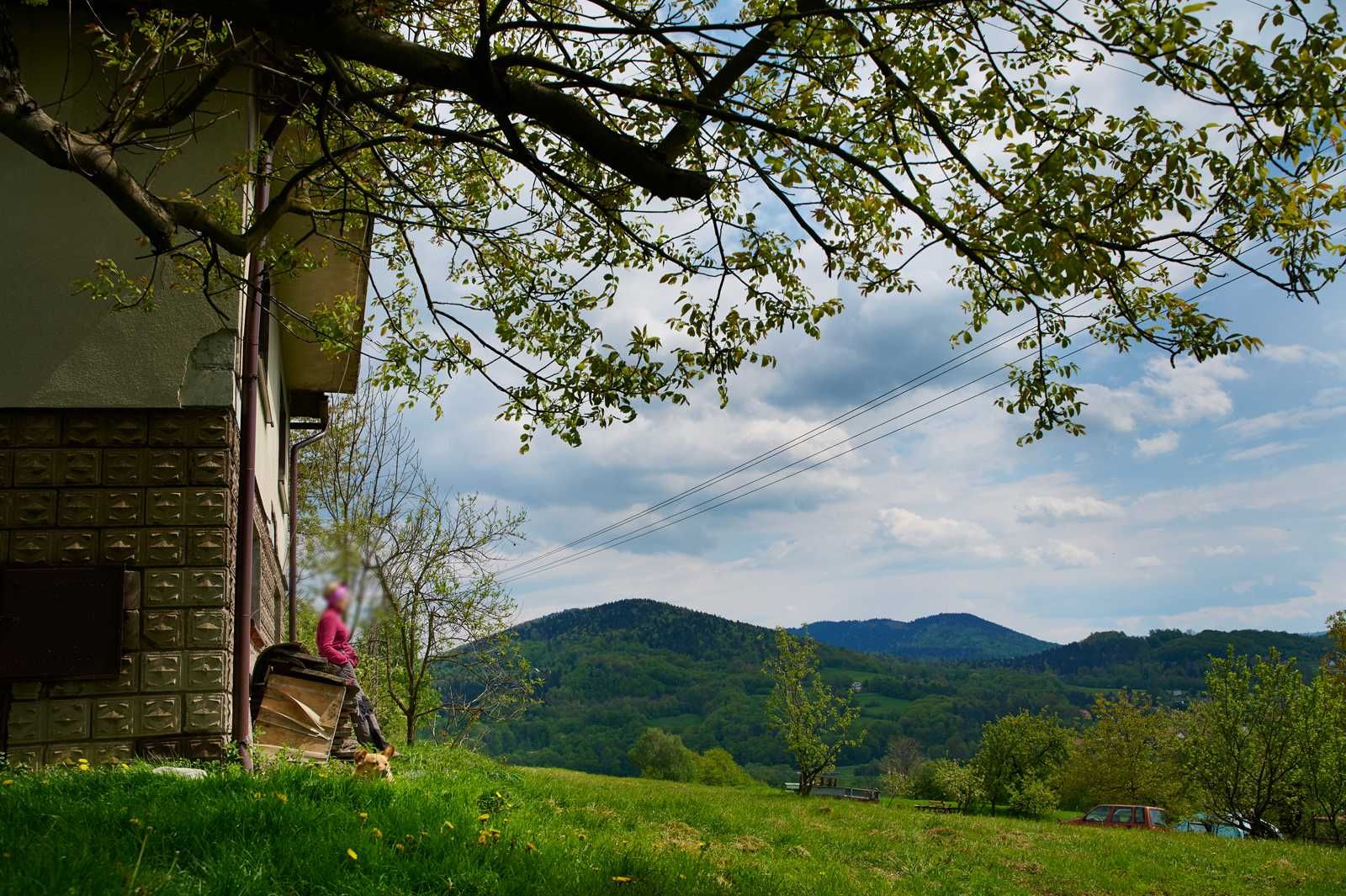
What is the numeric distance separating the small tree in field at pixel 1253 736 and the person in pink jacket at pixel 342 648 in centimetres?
2497

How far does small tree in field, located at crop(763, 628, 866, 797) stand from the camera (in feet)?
88.9

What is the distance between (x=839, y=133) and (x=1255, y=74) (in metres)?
2.38

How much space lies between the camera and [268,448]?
11.9 meters

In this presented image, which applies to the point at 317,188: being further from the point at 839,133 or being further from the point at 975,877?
the point at 975,877

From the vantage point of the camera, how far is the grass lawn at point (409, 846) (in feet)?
15.6

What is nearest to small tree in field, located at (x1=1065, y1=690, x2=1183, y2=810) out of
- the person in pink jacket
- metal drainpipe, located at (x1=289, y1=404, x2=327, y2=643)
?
metal drainpipe, located at (x1=289, y1=404, x2=327, y2=643)

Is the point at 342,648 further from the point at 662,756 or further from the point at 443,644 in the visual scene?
the point at 662,756

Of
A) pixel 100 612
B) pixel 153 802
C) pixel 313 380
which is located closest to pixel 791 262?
pixel 153 802

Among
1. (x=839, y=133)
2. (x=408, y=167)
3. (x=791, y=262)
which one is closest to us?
(x=839, y=133)

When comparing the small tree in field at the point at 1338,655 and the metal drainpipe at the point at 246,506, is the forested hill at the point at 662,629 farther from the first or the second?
the metal drainpipe at the point at 246,506

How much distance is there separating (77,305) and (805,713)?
2373 cm

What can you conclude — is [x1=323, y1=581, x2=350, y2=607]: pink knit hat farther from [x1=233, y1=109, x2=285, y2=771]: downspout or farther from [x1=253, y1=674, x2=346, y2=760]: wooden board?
[x1=253, y1=674, x2=346, y2=760]: wooden board

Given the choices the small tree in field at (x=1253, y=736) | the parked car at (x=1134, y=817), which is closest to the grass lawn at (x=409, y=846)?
the small tree in field at (x=1253, y=736)

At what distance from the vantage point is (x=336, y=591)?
17.1 feet
